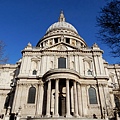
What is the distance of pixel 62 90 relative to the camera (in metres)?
25.3

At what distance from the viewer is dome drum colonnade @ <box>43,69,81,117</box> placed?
2203 cm

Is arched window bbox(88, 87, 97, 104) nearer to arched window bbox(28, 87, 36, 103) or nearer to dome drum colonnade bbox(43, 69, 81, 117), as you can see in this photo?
dome drum colonnade bbox(43, 69, 81, 117)

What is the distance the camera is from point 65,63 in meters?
29.0

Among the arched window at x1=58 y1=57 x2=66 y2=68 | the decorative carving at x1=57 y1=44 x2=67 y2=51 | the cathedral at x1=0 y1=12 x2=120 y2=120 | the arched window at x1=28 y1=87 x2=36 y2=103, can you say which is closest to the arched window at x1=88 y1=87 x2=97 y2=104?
the cathedral at x1=0 y1=12 x2=120 y2=120

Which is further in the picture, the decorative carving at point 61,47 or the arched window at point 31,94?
the decorative carving at point 61,47

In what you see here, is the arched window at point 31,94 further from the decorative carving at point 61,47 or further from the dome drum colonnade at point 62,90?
the decorative carving at point 61,47

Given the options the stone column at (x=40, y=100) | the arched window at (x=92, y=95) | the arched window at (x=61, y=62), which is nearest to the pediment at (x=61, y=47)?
the arched window at (x=61, y=62)

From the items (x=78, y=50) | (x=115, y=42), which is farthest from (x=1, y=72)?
(x=115, y=42)

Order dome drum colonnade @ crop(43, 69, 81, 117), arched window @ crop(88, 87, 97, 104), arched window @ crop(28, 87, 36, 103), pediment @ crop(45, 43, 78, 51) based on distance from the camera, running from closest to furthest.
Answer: dome drum colonnade @ crop(43, 69, 81, 117) < arched window @ crop(88, 87, 97, 104) < arched window @ crop(28, 87, 36, 103) < pediment @ crop(45, 43, 78, 51)

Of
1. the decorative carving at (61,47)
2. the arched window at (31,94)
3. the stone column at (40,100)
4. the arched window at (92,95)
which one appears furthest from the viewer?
the decorative carving at (61,47)

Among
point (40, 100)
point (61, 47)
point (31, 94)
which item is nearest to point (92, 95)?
point (40, 100)

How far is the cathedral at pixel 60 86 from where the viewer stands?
22.6 meters

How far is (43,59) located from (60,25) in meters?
24.1

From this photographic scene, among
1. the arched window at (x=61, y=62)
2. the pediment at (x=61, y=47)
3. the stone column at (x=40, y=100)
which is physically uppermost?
the pediment at (x=61, y=47)
